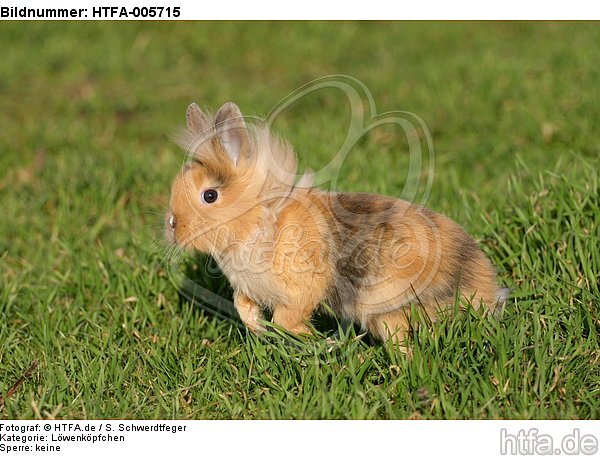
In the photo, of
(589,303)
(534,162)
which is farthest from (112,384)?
(534,162)

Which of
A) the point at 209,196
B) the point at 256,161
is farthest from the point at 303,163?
the point at 209,196

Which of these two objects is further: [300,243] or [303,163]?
[303,163]

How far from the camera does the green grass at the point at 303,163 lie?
143 inches

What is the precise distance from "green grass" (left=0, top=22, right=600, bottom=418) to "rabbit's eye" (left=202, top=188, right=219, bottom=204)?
2.46 ft

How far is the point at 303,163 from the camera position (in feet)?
19.3

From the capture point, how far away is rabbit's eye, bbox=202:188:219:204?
3820 mm

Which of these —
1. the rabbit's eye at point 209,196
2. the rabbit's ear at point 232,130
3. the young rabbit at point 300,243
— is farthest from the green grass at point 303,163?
the rabbit's ear at point 232,130

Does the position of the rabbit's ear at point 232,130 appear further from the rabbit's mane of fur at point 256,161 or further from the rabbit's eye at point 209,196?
the rabbit's eye at point 209,196

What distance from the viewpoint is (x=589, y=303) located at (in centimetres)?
402

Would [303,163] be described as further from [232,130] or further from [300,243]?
[300,243]

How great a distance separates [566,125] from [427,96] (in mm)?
1419

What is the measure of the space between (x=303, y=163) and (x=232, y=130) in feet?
6.75

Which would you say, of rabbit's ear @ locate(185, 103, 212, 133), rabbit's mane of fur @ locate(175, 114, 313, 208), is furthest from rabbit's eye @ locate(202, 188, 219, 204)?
rabbit's ear @ locate(185, 103, 212, 133)

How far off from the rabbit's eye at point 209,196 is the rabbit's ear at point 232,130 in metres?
0.20
